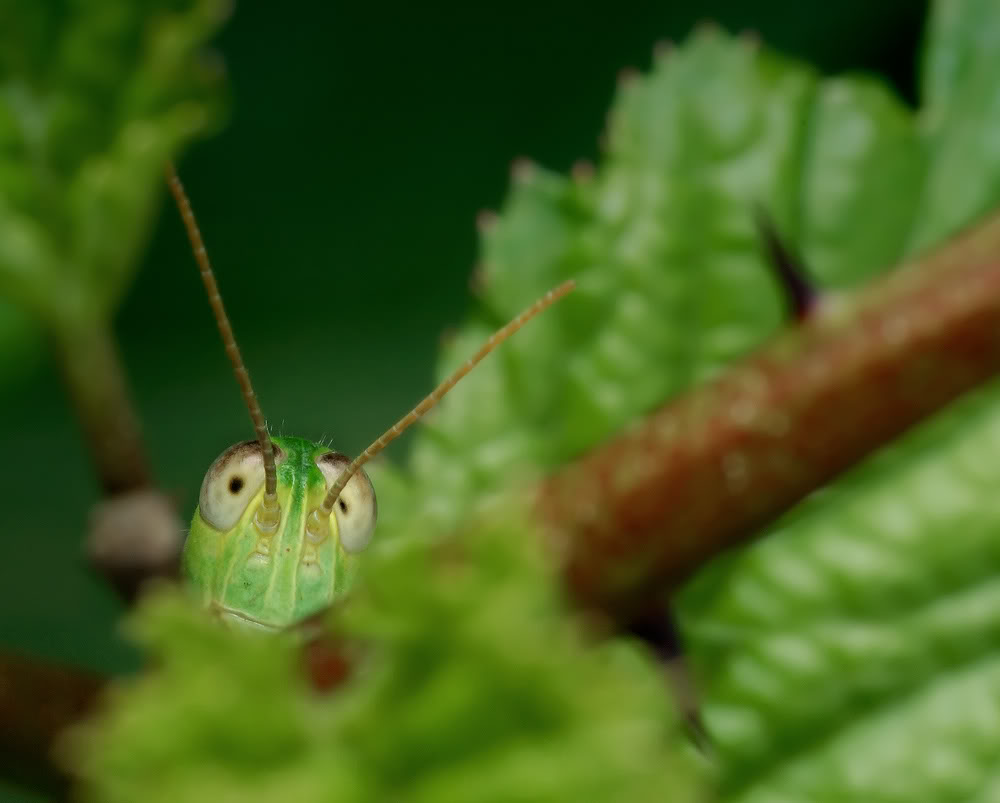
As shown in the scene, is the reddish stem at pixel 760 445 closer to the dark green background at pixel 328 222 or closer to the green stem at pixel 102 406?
the green stem at pixel 102 406

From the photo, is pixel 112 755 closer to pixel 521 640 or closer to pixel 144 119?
pixel 521 640

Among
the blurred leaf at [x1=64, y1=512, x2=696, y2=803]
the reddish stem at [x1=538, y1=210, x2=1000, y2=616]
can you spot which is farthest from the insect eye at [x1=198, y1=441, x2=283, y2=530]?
the blurred leaf at [x1=64, y1=512, x2=696, y2=803]

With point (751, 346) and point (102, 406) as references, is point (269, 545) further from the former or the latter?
point (751, 346)

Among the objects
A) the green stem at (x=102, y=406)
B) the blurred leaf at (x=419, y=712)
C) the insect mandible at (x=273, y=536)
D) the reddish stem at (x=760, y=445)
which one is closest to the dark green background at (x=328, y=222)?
the insect mandible at (x=273, y=536)

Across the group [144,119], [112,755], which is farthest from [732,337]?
[112,755]

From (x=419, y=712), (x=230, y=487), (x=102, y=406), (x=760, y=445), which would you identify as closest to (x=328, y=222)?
(x=230, y=487)

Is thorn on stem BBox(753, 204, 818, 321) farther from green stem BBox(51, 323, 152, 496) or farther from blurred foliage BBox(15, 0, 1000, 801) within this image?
green stem BBox(51, 323, 152, 496)

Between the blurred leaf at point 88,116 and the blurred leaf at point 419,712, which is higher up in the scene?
the blurred leaf at point 88,116
